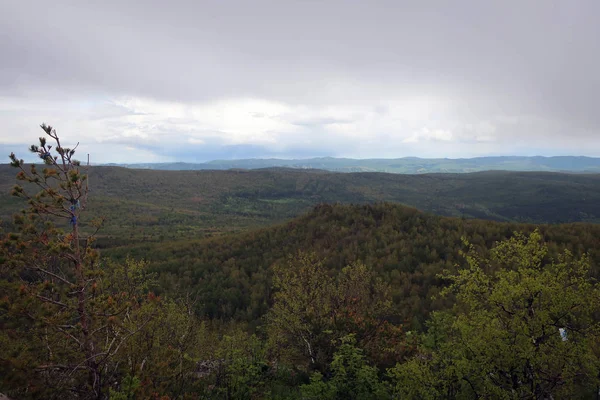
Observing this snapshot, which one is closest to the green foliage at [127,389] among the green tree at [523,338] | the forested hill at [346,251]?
the green tree at [523,338]

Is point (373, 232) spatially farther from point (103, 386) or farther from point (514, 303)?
point (103, 386)

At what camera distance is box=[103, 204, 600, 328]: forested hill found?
3816cm

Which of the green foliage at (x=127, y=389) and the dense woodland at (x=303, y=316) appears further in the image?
the green foliage at (x=127, y=389)

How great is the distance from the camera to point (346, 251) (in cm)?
4881

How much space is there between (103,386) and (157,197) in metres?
185

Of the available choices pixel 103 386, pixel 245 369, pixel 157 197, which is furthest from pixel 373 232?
pixel 157 197

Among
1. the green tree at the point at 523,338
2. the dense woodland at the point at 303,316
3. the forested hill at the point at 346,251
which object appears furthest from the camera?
the forested hill at the point at 346,251

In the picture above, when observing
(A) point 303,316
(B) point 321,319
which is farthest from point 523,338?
(A) point 303,316

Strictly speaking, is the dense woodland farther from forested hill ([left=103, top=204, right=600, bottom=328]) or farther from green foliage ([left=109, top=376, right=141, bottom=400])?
forested hill ([left=103, top=204, right=600, bottom=328])

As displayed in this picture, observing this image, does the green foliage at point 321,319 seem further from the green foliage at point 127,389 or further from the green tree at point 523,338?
the green foliage at point 127,389

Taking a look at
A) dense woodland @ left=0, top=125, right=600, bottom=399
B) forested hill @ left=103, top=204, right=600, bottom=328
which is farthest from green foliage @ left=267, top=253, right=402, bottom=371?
forested hill @ left=103, top=204, right=600, bottom=328

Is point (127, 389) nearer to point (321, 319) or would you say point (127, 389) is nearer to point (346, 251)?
point (321, 319)

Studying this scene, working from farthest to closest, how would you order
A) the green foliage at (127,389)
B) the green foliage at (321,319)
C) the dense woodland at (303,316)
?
the green foliage at (321,319) < the green foliage at (127,389) < the dense woodland at (303,316)

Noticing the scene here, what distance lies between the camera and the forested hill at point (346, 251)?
125ft
